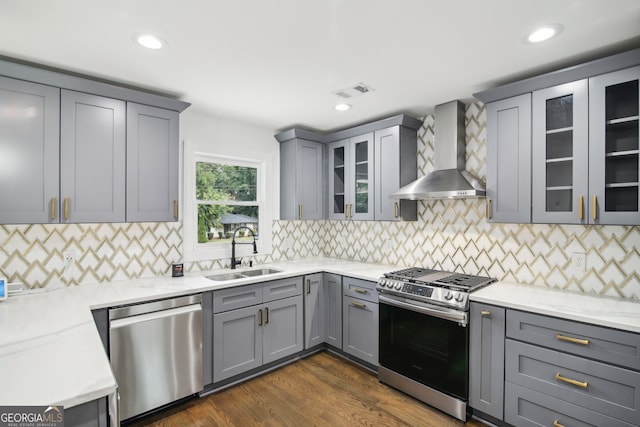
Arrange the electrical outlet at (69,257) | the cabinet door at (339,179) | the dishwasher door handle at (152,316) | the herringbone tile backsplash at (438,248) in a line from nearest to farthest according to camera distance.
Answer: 1. the dishwasher door handle at (152,316)
2. the herringbone tile backsplash at (438,248)
3. the electrical outlet at (69,257)
4. the cabinet door at (339,179)

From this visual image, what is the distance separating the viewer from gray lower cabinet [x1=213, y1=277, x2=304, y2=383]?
270cm

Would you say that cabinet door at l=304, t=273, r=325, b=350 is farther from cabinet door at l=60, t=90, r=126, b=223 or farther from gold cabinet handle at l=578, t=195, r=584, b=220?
gold cabinet handle at l=578, t=195, r=584, b=220

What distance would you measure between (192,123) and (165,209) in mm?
1000

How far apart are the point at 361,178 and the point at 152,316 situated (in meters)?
2.39

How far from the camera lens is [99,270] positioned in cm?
266

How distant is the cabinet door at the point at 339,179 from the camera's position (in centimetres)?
372

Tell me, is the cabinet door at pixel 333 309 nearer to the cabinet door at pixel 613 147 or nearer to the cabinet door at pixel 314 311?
the cabinet door at pixel 314 311

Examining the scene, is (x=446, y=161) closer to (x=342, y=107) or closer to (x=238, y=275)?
(x=342, y=107)

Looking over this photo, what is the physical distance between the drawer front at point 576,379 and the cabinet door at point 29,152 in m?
3.30

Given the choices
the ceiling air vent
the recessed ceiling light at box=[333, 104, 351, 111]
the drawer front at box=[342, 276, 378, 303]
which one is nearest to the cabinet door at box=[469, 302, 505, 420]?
the drawer front at box=[342, 276, 378, 303]

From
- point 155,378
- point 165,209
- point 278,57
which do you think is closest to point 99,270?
point 165,209

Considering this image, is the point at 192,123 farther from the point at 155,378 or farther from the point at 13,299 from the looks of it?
the point at 155,378

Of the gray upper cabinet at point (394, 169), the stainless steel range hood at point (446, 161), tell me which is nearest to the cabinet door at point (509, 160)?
the stainless steel range hood at point (446, 161)

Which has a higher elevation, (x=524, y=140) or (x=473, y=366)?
(x=524, y=140)
